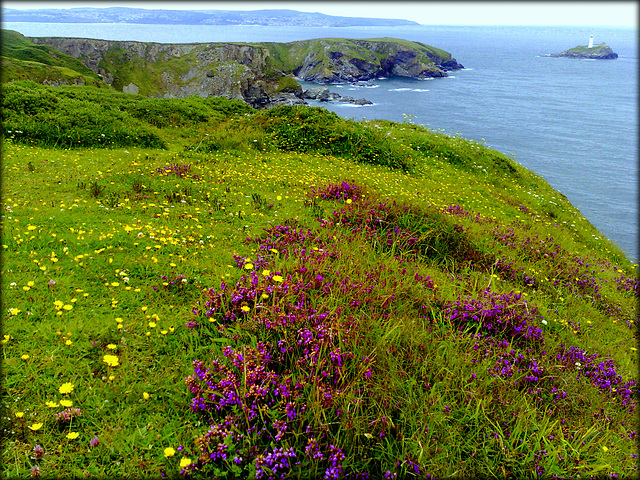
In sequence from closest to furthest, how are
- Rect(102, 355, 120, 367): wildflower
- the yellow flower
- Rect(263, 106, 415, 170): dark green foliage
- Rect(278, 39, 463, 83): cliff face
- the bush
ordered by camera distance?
the yellow flower < Rect(102, 355, 120, 367): wildflower < the bush < Rect(263, 106, 415, 170): dark green foliage < Rect(278, 39, 463, 83): cliff face

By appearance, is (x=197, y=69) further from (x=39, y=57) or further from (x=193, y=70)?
(x=39, y=57)

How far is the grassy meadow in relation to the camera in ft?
11.0

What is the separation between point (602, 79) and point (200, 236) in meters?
179

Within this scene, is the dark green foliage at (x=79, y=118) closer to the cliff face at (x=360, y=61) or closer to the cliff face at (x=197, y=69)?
the cliff face at (x=197, y=69)

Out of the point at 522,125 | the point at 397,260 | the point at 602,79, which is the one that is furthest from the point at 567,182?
the point at 602,79

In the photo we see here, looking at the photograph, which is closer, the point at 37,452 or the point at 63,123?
the point at 37,452

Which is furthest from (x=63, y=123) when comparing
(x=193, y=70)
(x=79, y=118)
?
(x=193, y=70)

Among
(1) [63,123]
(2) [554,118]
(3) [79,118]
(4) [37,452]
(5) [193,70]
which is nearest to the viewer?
(4) [37,452]

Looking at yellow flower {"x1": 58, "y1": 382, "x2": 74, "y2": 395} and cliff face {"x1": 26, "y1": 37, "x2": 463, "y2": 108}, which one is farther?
cliff face {"x1": 26, "y1": 37, "x2": 463, "y2": 108}

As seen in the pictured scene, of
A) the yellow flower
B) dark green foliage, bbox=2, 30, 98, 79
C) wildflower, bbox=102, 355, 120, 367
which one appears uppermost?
dark green foliage, bbox=2, 30, 98, 79

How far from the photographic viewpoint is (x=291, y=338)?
4219 millimetres

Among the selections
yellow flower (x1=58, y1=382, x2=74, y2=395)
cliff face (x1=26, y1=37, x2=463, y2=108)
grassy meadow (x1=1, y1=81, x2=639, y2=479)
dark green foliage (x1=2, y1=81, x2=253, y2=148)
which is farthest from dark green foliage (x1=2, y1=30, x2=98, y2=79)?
yellow flower (x1=58, y1=382, x2=74, y2=395)

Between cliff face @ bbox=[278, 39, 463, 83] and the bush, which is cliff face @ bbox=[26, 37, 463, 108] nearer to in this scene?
cliff face @ bbox=[278, 39, 463, 83]

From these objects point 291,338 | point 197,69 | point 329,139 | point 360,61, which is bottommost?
point 291,338
